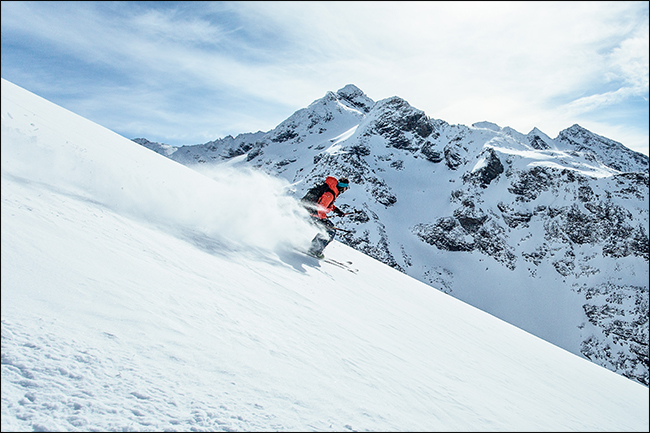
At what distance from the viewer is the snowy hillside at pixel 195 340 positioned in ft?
6.90

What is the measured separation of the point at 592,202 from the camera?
254 feet

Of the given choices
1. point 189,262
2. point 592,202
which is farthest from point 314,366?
point 592,202

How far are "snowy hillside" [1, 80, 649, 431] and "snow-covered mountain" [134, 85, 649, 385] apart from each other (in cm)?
5727

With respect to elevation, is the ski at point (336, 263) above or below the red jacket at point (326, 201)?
below

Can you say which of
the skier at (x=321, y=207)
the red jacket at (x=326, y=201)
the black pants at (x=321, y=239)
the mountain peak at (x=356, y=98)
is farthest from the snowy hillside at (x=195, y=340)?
the mountain peak at (x=356, y=98)

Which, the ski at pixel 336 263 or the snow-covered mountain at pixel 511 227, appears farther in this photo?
the snow-covered mountain at pixel 511 227

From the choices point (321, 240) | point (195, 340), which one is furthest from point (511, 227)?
point (195, 340)

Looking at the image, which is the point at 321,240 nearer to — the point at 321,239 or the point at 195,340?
the point at 321,239

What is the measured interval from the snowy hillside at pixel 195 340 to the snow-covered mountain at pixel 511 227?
5727 centimetres

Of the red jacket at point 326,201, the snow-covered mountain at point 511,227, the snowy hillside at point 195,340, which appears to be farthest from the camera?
the snow-covered mountain at point 511,227

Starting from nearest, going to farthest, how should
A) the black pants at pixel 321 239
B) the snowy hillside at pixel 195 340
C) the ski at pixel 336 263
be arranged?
the snowy hillside at pixel 195 340, the black pants at pixel 321 239, the ski at pixel 336 263

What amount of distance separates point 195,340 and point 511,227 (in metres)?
97.3

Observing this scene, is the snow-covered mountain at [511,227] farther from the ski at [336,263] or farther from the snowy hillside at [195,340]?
the snowy hillside at [195,340]

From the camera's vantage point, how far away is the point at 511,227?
86.0 m
